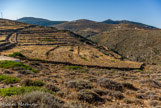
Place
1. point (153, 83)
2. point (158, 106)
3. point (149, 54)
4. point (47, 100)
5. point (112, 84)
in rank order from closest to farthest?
point (47, 100) < point (158, 106) < point (112, 84) < point (153, 83) < point (149, 54)

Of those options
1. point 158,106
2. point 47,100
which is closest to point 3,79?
point 47,100

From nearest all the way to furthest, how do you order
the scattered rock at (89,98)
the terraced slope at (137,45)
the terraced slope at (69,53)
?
the scattered rock at (89,98)
the terraced slope at (69,53)
the terraced slope at (137,45)

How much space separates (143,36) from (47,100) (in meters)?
99.5

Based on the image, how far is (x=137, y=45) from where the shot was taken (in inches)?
3228

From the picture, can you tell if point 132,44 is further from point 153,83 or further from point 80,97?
point 80,97

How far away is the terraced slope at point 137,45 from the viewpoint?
2587 inches

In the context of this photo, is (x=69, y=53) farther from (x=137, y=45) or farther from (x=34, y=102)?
(x=137, y=45)

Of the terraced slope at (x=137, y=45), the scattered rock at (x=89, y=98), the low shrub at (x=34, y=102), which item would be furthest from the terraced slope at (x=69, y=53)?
the terraced slope at (x=137, y=45)

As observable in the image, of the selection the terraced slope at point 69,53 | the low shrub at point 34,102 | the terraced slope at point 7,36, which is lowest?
the terraced slope at point 69,53

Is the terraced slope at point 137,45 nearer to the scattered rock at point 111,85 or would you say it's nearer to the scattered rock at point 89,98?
the scattered rock at point 111,85

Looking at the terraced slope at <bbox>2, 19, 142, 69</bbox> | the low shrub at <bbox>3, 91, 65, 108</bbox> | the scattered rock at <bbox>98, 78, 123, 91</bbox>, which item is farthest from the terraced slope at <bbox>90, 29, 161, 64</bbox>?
the low shrub at <bbox>3, 91, 65, 108</bbox>

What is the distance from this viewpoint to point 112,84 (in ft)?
29.3

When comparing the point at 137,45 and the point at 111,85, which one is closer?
the point at 111,85

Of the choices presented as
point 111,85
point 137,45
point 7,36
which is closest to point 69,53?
point 111,85
